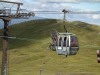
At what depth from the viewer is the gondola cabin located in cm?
7112

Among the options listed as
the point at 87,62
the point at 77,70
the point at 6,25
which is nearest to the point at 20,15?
the point at 6,25

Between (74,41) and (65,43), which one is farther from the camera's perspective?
(65,43)

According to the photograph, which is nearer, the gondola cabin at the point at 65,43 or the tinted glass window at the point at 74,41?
the gondola cabin at the point at 65,43

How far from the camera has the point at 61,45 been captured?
237 ft

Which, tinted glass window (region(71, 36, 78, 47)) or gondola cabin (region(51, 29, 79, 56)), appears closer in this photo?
gondola cabin (region(51, 29, 79, 56))

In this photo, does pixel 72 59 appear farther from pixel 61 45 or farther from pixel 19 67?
pixel 61 45

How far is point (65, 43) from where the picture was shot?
72.3 m

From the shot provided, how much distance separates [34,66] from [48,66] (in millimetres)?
6692

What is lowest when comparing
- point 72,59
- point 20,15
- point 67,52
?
point 72,59

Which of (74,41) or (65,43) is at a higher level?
(74,41)

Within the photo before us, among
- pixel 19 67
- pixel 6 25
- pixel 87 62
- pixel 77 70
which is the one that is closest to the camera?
pixel 6 25

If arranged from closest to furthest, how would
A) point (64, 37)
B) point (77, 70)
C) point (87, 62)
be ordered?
point (64, 37)
point (77, 70)
point (87, 62)

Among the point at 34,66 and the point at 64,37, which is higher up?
the point at 64,37

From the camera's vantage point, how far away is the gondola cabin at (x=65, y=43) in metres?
71.1
